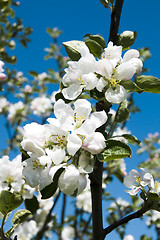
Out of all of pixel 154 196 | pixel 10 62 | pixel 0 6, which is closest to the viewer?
pixel 154 196

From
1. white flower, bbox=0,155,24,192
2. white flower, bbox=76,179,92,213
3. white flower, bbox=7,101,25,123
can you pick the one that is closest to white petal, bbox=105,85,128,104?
white flower, bbox=0,155,24,192

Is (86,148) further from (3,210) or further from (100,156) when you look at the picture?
(3,210)

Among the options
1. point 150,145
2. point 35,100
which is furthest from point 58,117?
point 150,145

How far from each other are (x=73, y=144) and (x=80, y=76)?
280 mm

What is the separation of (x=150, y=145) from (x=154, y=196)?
194 inches

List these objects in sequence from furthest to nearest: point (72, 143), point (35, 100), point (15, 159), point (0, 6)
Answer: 1. point (35, 100)
2. point (0, 6)
3. point (15, 159)
4. point (72, 143)

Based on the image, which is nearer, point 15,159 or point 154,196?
point 154,196

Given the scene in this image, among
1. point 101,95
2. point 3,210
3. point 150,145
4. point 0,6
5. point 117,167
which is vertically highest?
point 150,145

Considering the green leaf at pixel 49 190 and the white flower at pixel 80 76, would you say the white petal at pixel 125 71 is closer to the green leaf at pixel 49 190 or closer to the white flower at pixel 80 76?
the white flower at pixel 80 76

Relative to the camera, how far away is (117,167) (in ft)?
9.45

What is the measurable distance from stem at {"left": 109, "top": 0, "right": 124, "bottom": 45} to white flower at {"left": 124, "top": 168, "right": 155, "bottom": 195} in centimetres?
48

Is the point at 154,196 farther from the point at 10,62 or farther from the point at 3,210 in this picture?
the point at 10,62

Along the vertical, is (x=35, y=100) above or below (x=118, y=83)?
above

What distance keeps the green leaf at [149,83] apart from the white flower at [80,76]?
0.17 m
